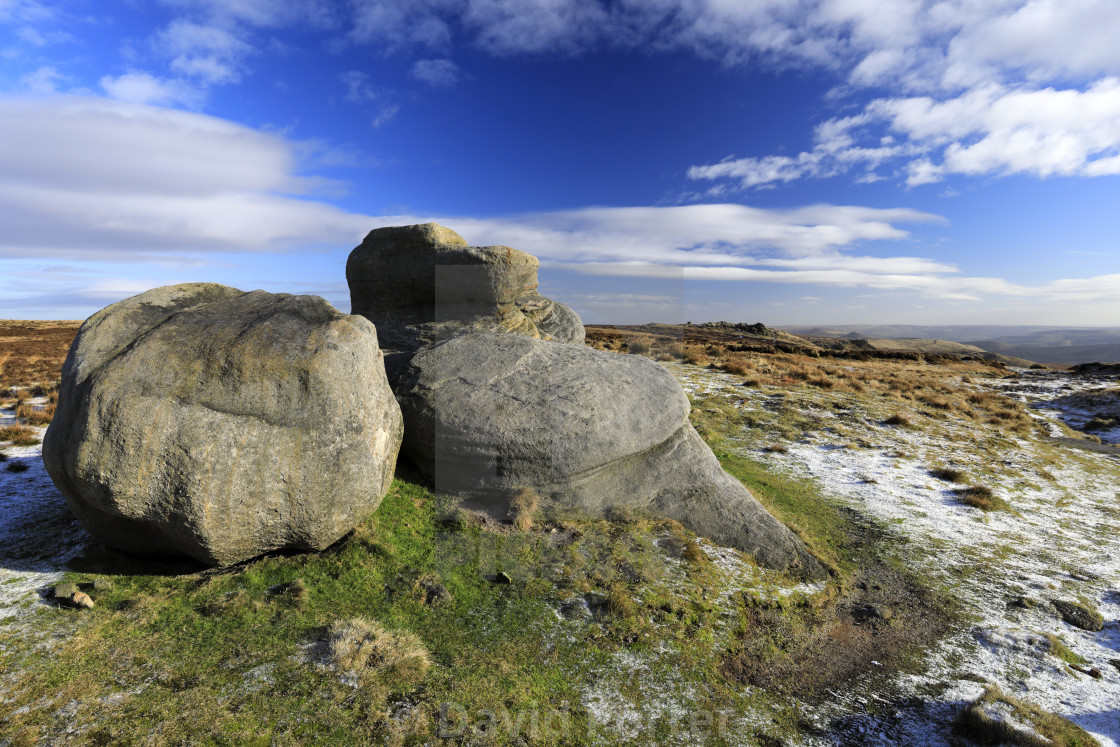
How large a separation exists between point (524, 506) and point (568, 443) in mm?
1529

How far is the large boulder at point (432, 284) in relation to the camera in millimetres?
14539

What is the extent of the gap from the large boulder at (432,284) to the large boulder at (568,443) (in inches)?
129

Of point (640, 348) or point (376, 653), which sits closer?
point (376, 653)

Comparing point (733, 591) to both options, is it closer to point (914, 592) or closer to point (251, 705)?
point (914, 592)

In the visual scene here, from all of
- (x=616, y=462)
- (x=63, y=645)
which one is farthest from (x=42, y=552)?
(x=616, y=462)

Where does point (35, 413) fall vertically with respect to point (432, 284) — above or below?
below

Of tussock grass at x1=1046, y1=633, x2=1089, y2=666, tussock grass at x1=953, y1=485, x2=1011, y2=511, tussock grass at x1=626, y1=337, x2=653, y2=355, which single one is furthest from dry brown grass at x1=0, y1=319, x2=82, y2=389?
tussock grass at x1=953, y1=485, x2=1011, y2=511

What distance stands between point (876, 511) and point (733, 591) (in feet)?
21.5

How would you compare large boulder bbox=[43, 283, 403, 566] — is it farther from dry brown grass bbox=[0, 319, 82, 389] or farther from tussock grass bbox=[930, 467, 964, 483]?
dry brown grass bbox=[0, 319, 82, 389]

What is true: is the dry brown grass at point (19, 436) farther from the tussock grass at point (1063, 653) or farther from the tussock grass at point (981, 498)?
the tussock grass at point (981, 498)

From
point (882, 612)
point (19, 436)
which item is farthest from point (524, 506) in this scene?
point (19, 436)

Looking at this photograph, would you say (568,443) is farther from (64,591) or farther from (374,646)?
(64,591)

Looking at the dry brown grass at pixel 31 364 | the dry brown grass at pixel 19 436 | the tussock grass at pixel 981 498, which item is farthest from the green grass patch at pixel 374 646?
the dry brown grass at pixel 31 364

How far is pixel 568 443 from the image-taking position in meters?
10.4
